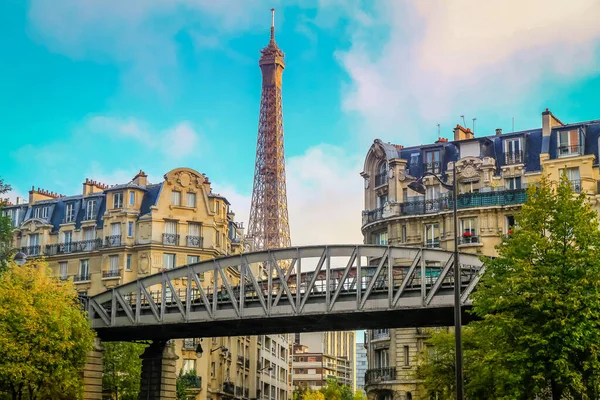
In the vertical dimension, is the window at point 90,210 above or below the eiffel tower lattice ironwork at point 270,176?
below

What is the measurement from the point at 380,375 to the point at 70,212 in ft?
93.6

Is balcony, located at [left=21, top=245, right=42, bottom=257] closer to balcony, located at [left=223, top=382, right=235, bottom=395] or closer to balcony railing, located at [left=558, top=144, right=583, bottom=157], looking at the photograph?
balcony, located at [left=223, top=382, right=235, bottom=395]

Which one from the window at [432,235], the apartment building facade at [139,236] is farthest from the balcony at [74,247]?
the window at [432,235]

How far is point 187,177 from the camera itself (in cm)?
7306

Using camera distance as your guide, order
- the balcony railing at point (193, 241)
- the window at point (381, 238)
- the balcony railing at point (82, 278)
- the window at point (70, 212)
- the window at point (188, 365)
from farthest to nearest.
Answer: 1. the window at point (70, 212)
2. the balcony railing at point (82, 278)
3. the balcony railing at point (193, 241)
4. the window at point (188, 365)
5. the window at point (381, 238)

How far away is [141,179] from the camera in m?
74.4

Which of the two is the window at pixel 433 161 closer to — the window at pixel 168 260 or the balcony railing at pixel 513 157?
the balcony railing at pixel 513 157

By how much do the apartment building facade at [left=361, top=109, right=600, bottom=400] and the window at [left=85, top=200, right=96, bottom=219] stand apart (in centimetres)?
2119

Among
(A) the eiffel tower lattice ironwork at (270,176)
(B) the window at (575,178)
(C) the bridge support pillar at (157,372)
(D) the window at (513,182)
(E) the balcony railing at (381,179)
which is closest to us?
(C) the bridge support pillar at (157,372)

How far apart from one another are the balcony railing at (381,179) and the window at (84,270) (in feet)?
72.2

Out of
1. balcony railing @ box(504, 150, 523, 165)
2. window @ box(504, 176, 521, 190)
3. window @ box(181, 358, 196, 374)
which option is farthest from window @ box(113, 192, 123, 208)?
window @ box(504, 176, 521, 190)

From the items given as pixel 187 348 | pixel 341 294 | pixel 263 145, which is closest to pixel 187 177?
pixel 187 348

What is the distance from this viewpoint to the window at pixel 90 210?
74194 mm

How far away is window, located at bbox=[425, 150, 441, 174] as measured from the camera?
64938 mm
